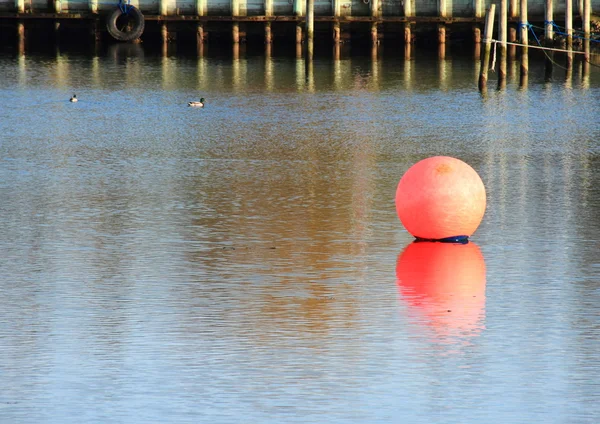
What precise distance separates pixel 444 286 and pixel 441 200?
209 centimetres

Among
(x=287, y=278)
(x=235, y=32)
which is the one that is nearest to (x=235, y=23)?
(x=235, y=32)

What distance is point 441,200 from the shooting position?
50.7 feet

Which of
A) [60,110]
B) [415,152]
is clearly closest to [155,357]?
[415,152]

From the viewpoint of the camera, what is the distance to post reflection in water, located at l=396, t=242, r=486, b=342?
39.5ft

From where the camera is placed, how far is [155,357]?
1081cm

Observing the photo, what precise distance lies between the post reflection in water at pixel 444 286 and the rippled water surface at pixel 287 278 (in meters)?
0.04

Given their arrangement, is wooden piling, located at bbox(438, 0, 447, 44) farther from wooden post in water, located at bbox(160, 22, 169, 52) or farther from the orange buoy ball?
the orange buoy ball

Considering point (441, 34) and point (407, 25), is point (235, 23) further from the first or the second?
point (441, 34)

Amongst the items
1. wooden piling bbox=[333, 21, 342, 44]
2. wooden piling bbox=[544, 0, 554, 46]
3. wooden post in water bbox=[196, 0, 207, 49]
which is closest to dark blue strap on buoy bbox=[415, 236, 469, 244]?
wooden piling bbox=[544, 0, 554, 46]

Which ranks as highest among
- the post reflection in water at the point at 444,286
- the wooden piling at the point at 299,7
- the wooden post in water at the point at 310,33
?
the wooden piling at the point at 299,7

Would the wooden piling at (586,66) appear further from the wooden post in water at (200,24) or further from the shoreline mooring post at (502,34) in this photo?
the wooden post in water at (200,24)

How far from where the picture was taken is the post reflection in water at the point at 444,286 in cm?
1203

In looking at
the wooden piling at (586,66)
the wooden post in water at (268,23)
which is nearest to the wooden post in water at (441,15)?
the wooden piling at (586,66)

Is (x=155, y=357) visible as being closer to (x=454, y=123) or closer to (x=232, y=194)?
(x=232, y=194)
